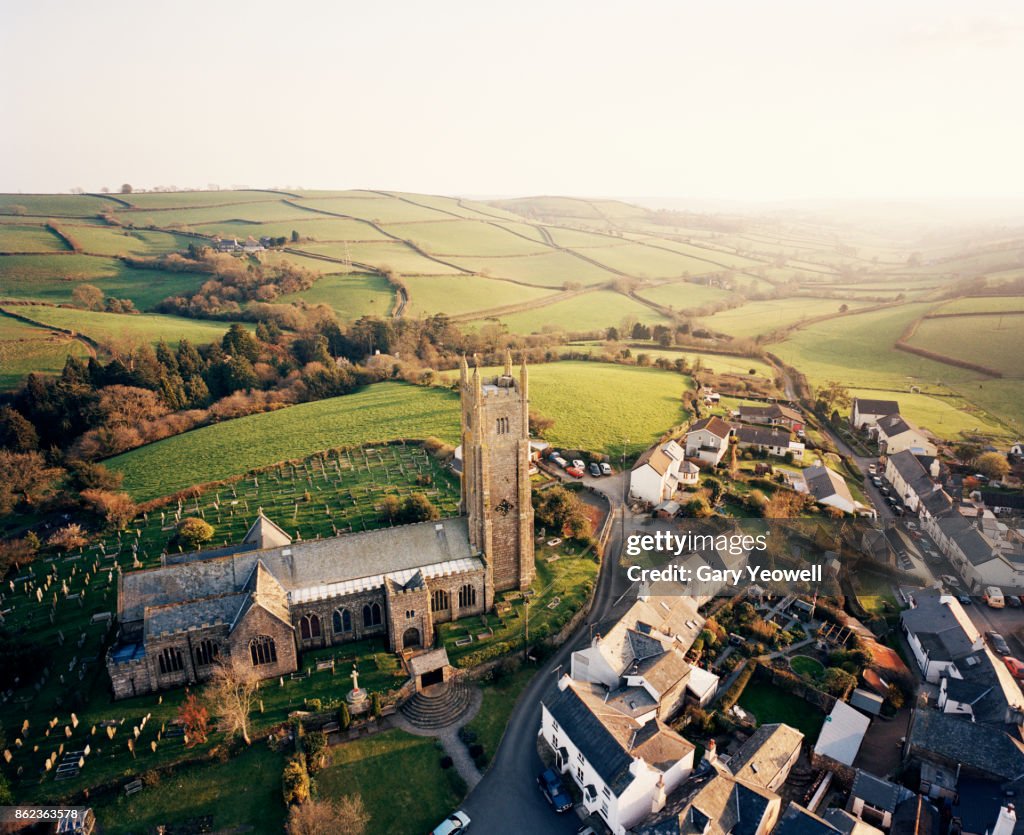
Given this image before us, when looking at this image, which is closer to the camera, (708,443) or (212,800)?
(212,800)

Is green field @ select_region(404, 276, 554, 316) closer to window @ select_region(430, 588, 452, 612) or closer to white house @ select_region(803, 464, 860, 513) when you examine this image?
white house @ select_region(803, 464, 860, 513)

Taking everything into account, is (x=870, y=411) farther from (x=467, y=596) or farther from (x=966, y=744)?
(x=467, y=596)

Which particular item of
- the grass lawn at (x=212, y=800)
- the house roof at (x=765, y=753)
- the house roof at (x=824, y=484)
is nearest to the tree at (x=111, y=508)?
the grass lawn at (x=212, y=800)

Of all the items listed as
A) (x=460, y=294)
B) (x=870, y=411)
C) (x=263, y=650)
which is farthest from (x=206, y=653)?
(x=460, y=294)

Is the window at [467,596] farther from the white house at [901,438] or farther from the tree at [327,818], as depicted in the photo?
the white house at [901,438]

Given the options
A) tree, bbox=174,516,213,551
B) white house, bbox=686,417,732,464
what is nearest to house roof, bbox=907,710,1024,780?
white house, bbox=686,417,732,464

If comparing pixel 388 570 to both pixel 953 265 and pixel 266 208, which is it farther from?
pixel 953 265
